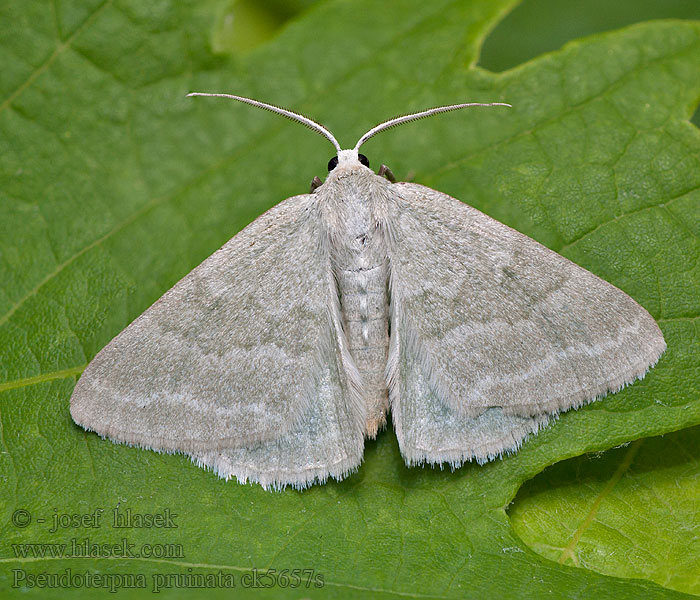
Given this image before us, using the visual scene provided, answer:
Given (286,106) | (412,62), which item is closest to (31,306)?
(286,106)

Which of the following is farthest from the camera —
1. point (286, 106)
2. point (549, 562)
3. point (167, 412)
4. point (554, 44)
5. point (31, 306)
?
point (554, 44)

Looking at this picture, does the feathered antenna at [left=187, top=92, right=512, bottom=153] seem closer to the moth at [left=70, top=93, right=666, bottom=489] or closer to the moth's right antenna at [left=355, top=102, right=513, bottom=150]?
the moth's right antenna at [left=355, top=102, right=513, bottom=150]

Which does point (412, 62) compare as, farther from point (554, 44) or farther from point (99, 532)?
point (99, 532)

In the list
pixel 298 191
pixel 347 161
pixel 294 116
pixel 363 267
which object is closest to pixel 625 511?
pixel 363 267

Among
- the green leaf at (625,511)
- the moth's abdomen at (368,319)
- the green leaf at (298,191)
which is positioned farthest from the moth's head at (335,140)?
the green leaf at (625,511)

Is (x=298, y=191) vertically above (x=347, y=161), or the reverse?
(x=347, y=161)

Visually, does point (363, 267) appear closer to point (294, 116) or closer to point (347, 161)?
point (347, 161)
